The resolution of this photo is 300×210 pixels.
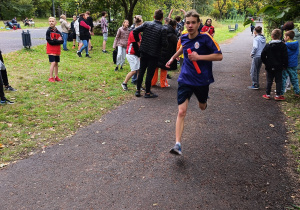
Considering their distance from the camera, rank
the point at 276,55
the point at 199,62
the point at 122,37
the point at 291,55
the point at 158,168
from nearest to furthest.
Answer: the point at 158,168
the point at 199,62
the point at 276,55
the point at 291,55
the point at 122,37

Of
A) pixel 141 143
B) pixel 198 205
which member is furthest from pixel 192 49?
pixel 198 205

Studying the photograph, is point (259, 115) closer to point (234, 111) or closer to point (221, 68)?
point (234, 111)

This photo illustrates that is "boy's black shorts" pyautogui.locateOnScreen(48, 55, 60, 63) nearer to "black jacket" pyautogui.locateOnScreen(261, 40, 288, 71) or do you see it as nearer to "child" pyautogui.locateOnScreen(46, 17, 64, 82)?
"child" pyautogui.locateOnScreen(46, 17, 64, 82)

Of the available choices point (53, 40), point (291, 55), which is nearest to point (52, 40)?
point (53, 40)

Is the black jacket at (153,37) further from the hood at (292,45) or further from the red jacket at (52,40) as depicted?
the hood at (292,45)

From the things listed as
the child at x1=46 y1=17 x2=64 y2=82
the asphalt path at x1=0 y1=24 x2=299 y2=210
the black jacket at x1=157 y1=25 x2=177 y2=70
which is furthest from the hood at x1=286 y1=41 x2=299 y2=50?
the child at x1=46 y1=17 x2=64 y2=82

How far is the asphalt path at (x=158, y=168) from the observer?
324cm

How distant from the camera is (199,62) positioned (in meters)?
4.07

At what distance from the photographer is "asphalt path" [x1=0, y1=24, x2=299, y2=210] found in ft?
10.6

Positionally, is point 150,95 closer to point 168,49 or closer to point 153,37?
point 153,37

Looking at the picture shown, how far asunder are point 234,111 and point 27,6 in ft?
189

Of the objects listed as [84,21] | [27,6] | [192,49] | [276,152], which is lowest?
[276,152]

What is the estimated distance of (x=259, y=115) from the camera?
6.34 m

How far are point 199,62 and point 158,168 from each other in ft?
5.58
